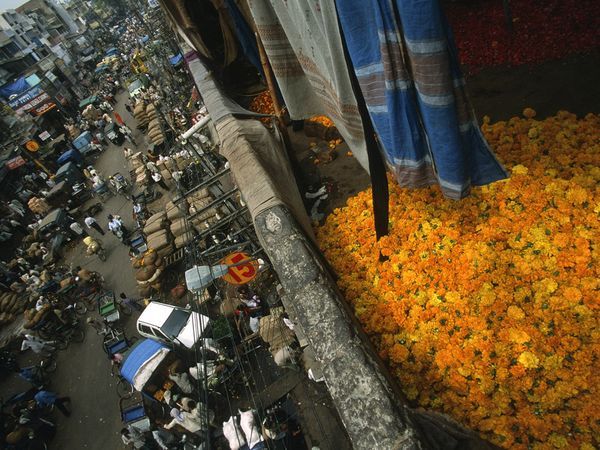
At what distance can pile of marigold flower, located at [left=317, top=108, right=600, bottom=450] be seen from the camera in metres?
3.73

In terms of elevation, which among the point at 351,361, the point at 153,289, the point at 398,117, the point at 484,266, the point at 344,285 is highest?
the point at 398,117

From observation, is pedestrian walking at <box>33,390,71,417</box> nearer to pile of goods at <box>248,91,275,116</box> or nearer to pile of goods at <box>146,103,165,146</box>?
pile of goods at <box>248,91,275,116</box>

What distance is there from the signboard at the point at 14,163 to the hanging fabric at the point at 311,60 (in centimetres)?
3392

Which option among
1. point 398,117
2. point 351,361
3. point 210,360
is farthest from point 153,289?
point 398,117

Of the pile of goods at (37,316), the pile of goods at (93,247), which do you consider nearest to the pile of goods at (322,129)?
the pile of goods at (93,247)

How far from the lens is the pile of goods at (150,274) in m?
15.1

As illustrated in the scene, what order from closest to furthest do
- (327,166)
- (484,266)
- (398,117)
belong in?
(398,117)
(484,266)
(327,166)

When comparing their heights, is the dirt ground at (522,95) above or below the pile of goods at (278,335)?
above

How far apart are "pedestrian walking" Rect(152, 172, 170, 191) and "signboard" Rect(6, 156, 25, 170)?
17.1 m

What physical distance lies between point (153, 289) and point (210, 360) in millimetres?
6582

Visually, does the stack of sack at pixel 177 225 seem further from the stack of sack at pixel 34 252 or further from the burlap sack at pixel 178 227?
Answer: the stack of sack at pixel 34 252

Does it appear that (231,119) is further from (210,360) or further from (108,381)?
(108,381)

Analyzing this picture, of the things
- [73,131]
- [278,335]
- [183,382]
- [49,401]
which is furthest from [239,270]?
[73,131]

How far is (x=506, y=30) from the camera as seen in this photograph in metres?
10.1
